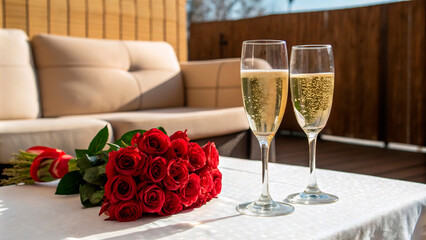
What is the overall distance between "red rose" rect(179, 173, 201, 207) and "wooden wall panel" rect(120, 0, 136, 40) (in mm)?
2992

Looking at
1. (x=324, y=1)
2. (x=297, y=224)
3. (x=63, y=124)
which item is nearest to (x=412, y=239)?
(x=297, y=224)

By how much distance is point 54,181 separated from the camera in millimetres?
1018

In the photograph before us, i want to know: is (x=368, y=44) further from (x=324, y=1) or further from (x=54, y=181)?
(x=324, y=1)

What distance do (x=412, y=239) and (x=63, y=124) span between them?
58.6 inches

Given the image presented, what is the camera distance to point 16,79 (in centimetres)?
240

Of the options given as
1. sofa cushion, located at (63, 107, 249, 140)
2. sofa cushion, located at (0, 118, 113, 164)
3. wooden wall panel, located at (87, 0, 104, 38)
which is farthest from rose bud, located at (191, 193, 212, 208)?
wooden wall panel, located at (87, 0, 104, 38)

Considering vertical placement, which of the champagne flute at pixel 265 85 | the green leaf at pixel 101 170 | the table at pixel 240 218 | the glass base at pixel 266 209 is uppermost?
the champagne flute at pixel 265 85

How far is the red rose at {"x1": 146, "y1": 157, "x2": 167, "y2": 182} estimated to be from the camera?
0.71 m

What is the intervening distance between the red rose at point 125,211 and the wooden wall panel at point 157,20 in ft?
10.5

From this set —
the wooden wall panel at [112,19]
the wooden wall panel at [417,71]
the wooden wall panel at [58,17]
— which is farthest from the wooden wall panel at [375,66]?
the wooden wall panel at [58,17]

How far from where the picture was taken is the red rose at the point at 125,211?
678 mm

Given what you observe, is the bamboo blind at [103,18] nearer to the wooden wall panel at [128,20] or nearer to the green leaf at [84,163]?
the wooden wall panel at [128,20]

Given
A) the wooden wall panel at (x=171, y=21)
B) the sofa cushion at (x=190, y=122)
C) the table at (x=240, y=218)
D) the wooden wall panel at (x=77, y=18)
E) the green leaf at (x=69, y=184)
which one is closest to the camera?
the table at (x=240, y=218)

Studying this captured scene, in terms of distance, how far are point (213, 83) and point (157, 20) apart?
1.09 meters
